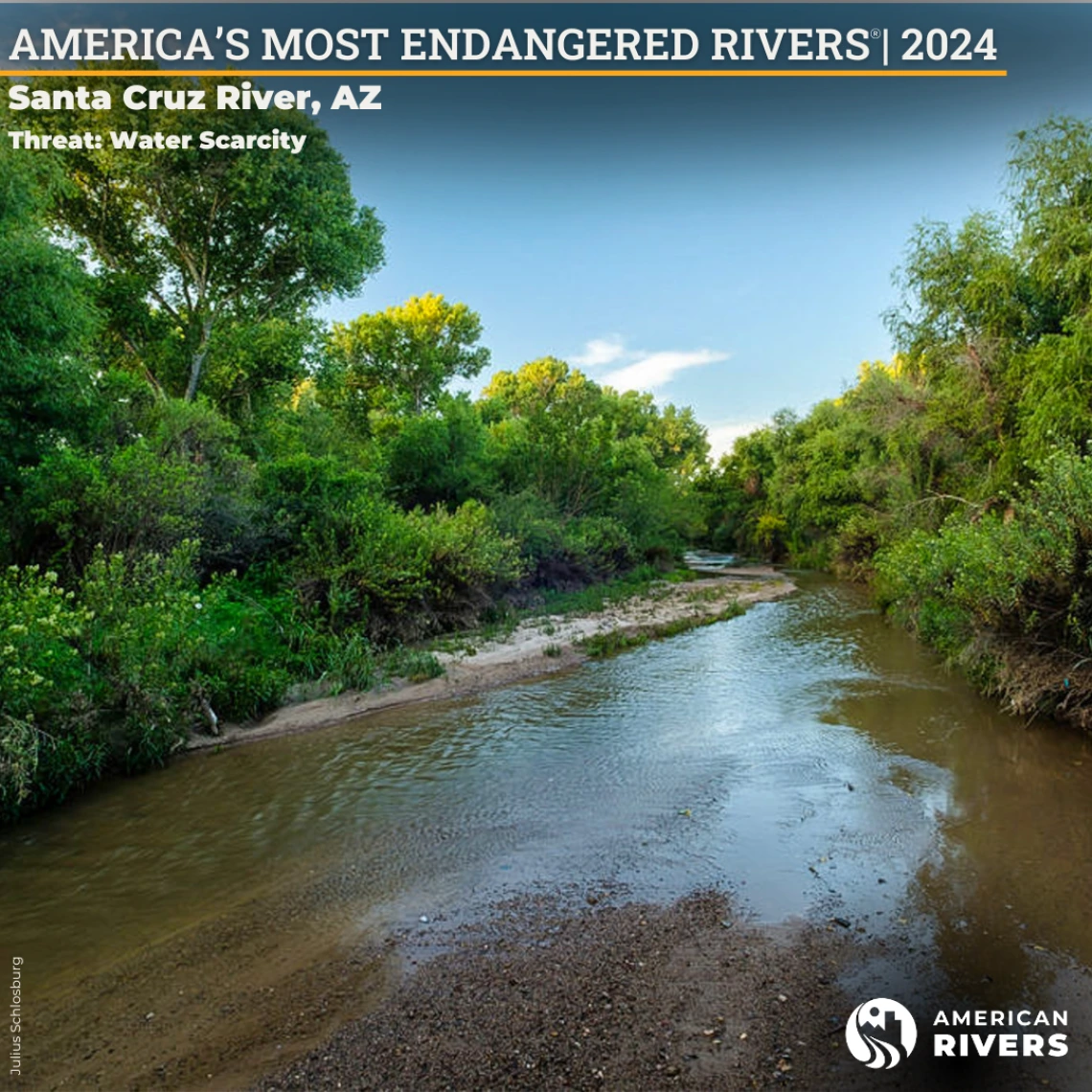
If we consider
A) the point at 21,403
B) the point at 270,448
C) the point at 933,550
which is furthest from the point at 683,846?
the point at 270,448

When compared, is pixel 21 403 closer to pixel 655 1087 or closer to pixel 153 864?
pixel 153 864

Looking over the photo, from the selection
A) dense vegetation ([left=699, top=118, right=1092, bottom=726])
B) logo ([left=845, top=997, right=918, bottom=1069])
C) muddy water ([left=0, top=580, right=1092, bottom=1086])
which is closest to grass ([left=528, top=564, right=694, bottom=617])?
dense vegetation ([left=699, top=118, right=1092, bottom=726])

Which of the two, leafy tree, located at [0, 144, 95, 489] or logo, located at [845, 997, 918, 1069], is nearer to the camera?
logo, located at [845, 997, 918, 1069]

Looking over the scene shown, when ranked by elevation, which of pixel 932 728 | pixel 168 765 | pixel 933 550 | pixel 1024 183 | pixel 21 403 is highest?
pixel 1024 183

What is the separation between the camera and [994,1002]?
4.97 metres

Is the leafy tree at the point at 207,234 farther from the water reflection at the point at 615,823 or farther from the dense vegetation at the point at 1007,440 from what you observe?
the dense vegetation at the point at 1007,440

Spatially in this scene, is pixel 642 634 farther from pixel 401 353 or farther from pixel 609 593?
pixel 401 353

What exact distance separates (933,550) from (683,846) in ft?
27.3

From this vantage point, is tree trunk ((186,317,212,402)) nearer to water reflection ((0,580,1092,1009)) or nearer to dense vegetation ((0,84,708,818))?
dense vegetation ((0,84,708,818))

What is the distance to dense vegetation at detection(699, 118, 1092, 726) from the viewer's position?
32.6 ft

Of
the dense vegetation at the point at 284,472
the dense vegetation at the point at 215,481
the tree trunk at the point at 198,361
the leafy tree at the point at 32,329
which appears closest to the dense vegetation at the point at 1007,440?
the dense vegetation at the point at 284,472

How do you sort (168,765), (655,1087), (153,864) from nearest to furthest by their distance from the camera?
(655,1087) → (153,864) → (168,765)

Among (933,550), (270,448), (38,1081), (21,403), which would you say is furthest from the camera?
(270,448)

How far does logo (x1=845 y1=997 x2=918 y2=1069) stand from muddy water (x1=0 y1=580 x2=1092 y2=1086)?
83 cm
